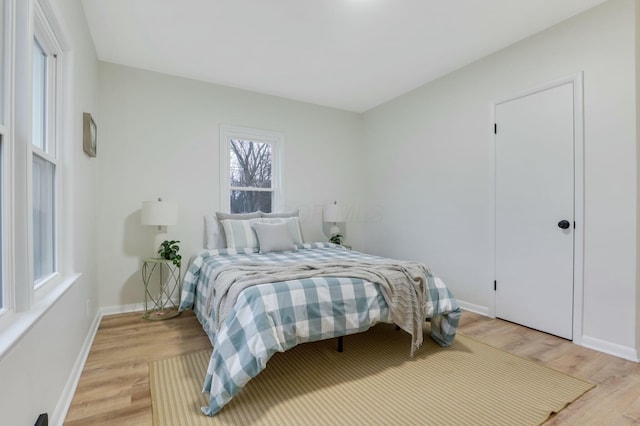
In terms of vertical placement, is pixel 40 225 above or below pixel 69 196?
below

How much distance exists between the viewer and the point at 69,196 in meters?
1.97

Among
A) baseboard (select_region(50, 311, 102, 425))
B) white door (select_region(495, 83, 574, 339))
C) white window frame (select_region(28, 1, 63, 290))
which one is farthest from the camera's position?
white door (select_region(495, 83, 574, 339))

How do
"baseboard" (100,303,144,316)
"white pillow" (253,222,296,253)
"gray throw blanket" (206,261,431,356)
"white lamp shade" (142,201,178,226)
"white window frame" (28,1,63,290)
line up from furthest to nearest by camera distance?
"white pillow" (253,222,296,253), "baseboard" (100,303,144,316), "white lamp shade" (142,201,178,226), "gray throw blanket" (206,261,431,356), "white window frame" (28,1,63,290)

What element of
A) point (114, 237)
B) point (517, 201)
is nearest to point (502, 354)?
point (517, 201)

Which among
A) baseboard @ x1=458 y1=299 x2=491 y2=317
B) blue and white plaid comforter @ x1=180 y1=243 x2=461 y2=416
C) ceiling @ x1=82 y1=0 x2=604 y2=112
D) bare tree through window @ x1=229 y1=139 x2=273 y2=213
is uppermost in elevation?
ceiling @ x1=82 y1=0 x2=604 y2=112

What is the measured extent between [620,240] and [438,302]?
1370 millimetres

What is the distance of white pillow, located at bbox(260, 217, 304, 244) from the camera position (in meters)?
3.71

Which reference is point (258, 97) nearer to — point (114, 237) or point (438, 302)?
point (114, 237)

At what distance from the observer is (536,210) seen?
2.83m

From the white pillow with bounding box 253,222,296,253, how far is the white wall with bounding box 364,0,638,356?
5.24 feet

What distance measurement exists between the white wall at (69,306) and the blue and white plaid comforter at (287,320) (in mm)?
712

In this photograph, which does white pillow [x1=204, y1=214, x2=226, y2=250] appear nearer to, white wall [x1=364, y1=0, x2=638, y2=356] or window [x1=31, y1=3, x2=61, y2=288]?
window [x1=31, y1=3, x2=61, y2=288]

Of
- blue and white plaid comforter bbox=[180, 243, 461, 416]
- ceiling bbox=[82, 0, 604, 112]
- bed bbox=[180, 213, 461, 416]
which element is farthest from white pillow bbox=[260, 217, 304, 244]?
ceiling bbox=[82, 0, 604, 112]

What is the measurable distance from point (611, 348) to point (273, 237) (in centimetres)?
296
